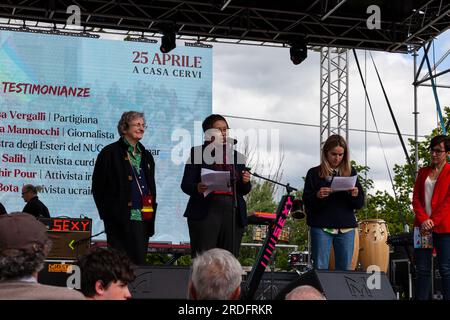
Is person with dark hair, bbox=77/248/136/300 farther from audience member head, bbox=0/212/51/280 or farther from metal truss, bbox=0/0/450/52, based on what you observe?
metal truss, bbox=0/0/450/52

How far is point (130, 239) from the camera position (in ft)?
17.4

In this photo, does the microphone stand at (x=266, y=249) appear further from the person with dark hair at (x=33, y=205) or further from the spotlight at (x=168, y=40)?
the person with dark hair at (x=33, y=205)

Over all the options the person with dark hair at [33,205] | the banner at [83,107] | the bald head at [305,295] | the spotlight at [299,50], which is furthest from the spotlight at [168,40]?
the bald head at [305,295]

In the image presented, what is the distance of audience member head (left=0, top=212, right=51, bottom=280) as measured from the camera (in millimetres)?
2379

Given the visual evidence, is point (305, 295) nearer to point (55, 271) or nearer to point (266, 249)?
point (266, 249)

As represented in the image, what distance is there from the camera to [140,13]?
9.09 metres

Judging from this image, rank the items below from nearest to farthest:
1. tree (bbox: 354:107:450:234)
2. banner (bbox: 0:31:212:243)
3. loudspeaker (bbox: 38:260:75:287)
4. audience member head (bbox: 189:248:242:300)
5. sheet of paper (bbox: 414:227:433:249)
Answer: audience member head (bbox: 189:248:242:300) → sheet of paper (bbox: 414:227:433:249) → loudspeaker (bbox: 38:260:75:287) → banner (bbox: 0:31:212:243) → tree (bbox: 354:107:450:234)

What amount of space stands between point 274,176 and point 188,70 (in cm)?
1995

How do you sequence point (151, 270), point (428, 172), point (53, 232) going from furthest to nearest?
1. point (53, 232)
2. point (428, 172)
3. point (151, 270)

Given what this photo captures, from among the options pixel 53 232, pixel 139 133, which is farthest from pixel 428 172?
pixel 53 232

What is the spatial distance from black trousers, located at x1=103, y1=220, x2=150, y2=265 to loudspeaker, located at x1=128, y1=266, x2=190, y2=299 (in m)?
0.72

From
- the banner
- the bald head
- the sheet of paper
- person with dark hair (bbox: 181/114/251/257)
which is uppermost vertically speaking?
the banner

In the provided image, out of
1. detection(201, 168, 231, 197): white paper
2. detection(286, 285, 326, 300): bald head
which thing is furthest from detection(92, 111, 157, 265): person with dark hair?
detection(286, 285, 326, 300): bald head
